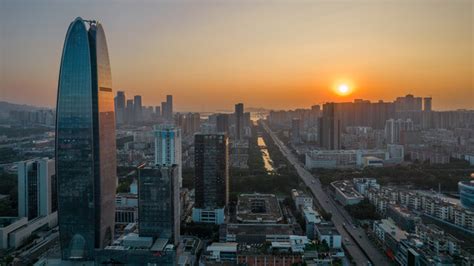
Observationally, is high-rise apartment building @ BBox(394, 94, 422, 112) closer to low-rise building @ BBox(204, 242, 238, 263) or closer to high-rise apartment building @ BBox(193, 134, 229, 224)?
high-rise apartment building @ BBox(193, 134, 229, 224)

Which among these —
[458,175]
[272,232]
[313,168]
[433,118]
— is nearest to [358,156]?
[313,168]

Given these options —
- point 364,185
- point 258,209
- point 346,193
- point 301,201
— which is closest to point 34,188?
point 258,209

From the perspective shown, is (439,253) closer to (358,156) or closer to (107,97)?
(107,97)

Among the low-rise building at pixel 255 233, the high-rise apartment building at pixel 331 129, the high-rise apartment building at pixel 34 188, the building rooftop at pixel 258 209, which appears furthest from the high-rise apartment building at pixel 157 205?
the high-rise apartment building at pixel 331 129

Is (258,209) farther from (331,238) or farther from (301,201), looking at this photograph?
(331,238)

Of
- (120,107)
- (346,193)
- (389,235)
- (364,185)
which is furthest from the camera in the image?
(120,107)

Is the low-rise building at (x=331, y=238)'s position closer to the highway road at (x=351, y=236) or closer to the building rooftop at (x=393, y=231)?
the highway road at (x=351, y=236)
